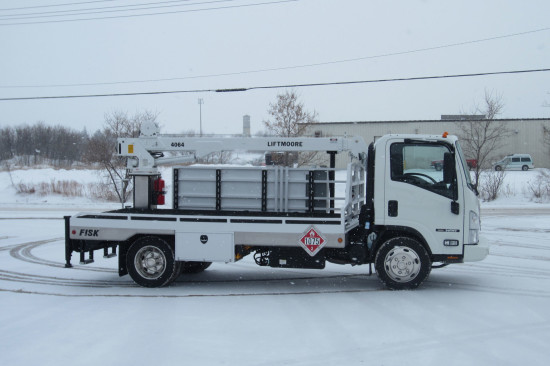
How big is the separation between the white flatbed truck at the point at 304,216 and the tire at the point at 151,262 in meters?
0.02

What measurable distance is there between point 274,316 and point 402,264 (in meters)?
2.50

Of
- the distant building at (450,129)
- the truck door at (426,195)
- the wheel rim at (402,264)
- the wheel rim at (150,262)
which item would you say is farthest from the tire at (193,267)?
the distant building at (450,129)

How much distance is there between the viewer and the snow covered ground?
18.7 ft

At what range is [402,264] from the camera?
8.54 meters

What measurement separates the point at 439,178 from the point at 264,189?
9.70 feet

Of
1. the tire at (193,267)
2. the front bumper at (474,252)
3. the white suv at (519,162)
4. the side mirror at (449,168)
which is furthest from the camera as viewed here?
the white suv at (519,162)

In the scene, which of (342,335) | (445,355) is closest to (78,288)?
(342,335)

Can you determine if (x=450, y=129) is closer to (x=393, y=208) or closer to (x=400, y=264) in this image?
(x=393, y=208)

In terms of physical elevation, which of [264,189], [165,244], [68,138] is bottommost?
[165,244]

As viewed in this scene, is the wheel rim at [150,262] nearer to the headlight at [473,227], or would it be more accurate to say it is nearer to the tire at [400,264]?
the tire at [400,264]

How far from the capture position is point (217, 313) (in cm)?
742

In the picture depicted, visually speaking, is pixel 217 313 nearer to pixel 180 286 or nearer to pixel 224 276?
pixel 180 286

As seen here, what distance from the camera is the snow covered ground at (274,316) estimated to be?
5.71 m

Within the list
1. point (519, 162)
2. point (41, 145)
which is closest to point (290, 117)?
point (519, 162)
